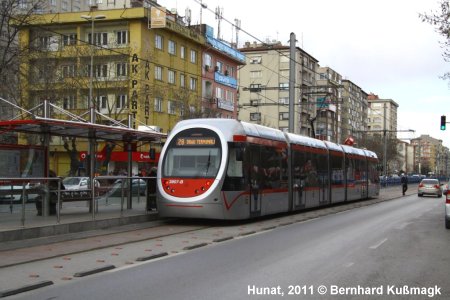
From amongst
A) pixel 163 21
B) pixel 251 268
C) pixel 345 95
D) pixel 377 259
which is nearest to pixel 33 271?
pixel 251 268

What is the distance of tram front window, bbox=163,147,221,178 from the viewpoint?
16.8 metres

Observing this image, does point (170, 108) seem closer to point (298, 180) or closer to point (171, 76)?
point (171, 76)

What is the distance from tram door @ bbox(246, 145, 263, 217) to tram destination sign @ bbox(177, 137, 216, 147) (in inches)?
51.9

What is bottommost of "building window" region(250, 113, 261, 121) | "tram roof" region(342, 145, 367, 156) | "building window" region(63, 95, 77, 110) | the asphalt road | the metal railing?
the asphalt road

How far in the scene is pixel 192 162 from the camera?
17.0 m

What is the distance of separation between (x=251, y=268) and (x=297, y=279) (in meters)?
1.26

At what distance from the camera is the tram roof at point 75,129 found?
1405 cm

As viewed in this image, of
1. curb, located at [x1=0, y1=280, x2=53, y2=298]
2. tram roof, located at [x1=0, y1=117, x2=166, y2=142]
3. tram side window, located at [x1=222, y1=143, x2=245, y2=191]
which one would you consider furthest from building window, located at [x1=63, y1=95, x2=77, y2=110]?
curb, located at [x1=0, y1=280, x2=53, y2=298]

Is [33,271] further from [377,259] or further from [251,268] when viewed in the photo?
[377,259]

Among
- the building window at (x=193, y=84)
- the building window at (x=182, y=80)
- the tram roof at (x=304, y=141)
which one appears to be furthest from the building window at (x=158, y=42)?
the tram roof at (x=304, y=141)

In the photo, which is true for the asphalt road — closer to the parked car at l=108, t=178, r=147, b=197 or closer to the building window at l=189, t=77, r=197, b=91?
the parked car at l=108, t=178, r=147, b=197

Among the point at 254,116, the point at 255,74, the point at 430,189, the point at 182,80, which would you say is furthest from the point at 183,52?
the point at 255,74

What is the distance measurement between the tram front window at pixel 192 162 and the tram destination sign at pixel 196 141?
0.51 ft

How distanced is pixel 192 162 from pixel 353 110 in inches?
4723
